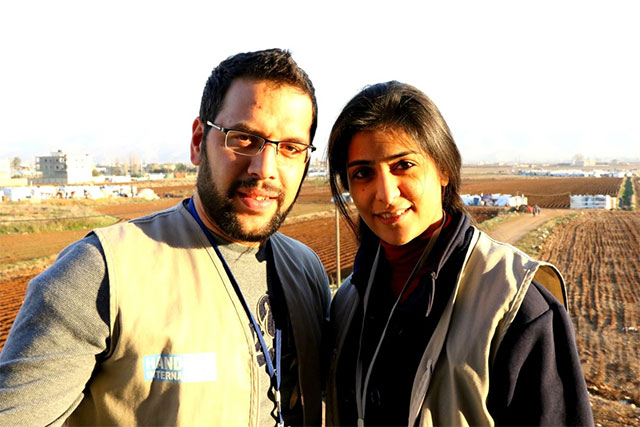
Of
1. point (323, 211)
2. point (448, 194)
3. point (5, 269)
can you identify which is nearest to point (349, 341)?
point (448, 194)

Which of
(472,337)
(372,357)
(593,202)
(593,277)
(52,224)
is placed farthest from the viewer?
(593,202)

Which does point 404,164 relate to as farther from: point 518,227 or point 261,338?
point 518,227

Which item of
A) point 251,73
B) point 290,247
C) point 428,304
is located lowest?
point 428,304

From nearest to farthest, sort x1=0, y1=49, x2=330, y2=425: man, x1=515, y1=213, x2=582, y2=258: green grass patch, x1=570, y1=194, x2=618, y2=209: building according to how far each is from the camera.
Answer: x1=0, y1=49, x2=330, y2=425: man < x1=515, y1=213, x2=582, y2=258: green grass patch < x1=570, y1=194, x2=618, y2=209: building

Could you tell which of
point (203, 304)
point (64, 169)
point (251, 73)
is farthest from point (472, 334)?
point (64, 169)

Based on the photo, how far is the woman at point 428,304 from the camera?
1.56 metres

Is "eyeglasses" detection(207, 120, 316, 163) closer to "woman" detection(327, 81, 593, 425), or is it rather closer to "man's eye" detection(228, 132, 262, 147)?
"man's eye" detection(228, 132, 262, 147)

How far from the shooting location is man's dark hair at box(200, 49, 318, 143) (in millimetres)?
1931

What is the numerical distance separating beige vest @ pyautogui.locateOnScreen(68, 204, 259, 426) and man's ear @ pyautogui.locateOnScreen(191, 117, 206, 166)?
1.47 feet

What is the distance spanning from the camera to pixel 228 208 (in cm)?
194

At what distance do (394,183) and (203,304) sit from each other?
0.89m

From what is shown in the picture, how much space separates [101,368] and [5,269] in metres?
17.9

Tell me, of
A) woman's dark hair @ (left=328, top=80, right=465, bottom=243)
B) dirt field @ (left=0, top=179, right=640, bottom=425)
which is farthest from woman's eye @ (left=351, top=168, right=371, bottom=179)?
dirt field @ (left=0, top=179, right=640, bottom=425)

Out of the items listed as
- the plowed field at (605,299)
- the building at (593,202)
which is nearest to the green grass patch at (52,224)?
the plowed field at (605,299)
